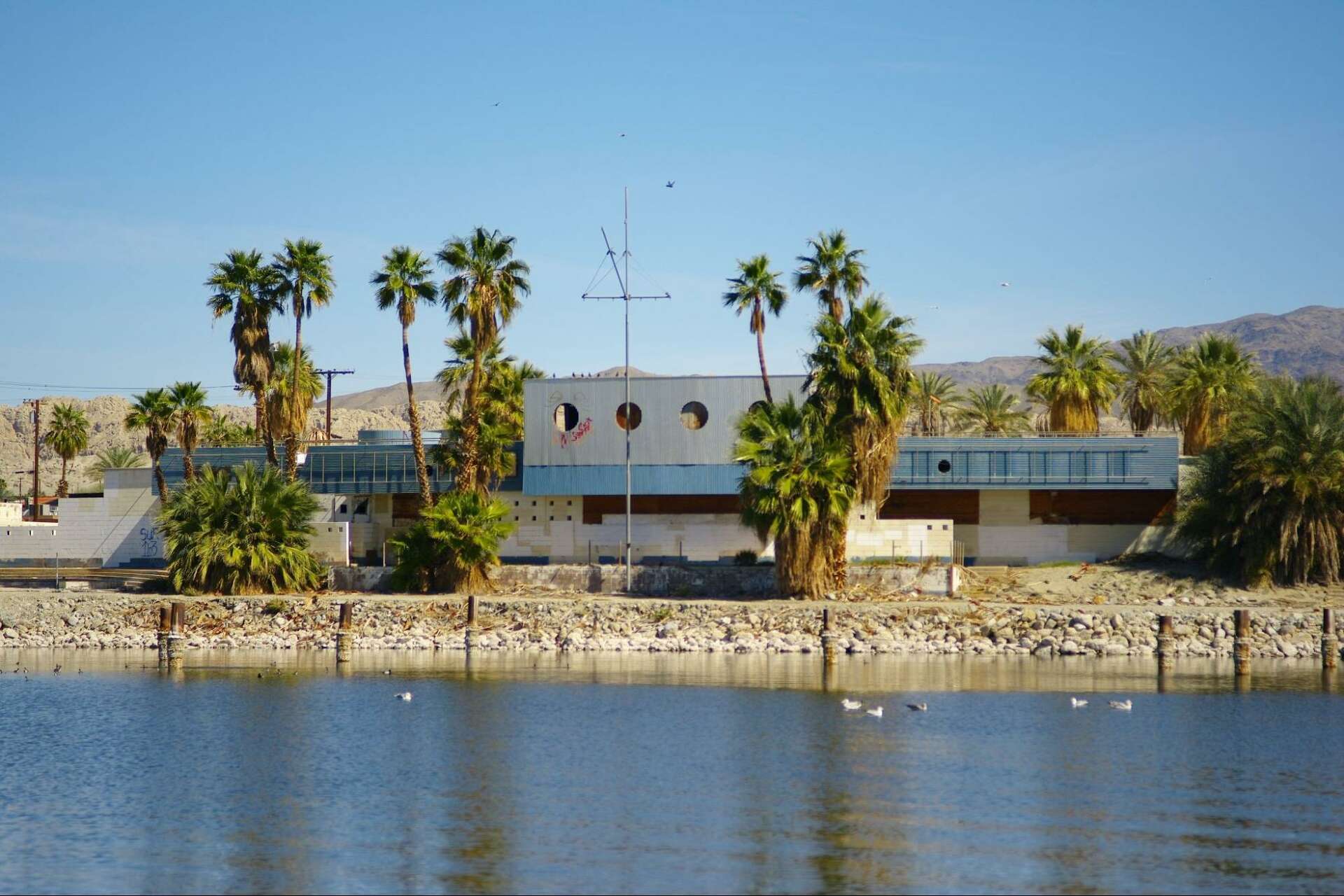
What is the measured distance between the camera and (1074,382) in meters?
69.1

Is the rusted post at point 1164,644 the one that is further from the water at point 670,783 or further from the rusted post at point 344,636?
the rusted post at point 344,636

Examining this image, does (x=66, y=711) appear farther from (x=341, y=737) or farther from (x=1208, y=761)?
(x=1208, y=761)

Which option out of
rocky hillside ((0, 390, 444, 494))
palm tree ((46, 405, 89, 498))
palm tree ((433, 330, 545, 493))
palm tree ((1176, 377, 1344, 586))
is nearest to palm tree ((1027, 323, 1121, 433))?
palm tree ((1176, 377, 1344, 586))

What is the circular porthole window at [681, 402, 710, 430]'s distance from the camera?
198ft

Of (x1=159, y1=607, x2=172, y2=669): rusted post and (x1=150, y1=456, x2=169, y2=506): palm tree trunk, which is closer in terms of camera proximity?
(x1=159, y1=607, x2=172, y2=669): rusted post

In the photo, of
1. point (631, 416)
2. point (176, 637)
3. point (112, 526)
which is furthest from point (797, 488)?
Result: point (112, 526)

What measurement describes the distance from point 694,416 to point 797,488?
37.2 feet

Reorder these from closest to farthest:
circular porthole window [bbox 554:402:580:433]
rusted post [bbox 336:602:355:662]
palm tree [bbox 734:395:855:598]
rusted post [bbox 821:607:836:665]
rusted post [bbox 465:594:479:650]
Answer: rusted post [bbox 821:607:836:665]
rusted post [bbox 336:602:355:662]
rusted post [bbox 465:594:479:650]
palm tree [bbox 734:395:855:598]
circular porthole window [bbox 554:402:580:433]

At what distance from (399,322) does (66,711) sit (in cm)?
2630

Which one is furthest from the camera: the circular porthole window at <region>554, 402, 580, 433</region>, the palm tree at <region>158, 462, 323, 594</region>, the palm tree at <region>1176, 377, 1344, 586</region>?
the circular porthole window at <region>554, 402, 580, 433</region>

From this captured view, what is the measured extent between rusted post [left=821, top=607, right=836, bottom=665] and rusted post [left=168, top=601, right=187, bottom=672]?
20340mm

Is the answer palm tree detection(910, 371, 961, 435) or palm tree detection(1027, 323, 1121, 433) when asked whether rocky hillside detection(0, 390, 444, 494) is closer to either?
palm tree detection(910, 371, 961, 435)

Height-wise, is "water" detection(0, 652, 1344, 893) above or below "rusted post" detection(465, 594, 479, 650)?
below

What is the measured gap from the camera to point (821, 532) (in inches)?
2010
